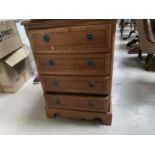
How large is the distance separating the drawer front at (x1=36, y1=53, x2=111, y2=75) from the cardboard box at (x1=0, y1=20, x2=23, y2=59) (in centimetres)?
80

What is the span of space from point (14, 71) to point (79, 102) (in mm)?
1096

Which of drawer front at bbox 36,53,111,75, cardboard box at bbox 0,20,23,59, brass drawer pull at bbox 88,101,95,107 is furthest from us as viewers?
cardboard box at bbox 0,20,23,59

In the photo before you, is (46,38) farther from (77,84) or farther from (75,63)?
(77,84)

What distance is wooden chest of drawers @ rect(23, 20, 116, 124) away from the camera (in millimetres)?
1000

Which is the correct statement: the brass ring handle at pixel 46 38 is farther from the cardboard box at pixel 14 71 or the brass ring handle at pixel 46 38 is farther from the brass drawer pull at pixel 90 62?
the cardboard box at pixel 14 71

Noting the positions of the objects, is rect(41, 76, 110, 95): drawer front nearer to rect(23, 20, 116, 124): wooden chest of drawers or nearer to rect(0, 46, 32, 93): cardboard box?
rect(23, 20, 116, 124): wooden chest of drawers

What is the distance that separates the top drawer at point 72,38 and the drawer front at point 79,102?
434mm

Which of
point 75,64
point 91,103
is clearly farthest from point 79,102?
point 75,64

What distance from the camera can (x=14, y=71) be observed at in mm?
2004

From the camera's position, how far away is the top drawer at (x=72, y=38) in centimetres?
98

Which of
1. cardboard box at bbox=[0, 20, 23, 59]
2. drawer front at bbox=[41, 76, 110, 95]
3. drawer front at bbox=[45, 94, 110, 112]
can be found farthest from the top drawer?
cardboard box at bbox=[0, 20, 23, 59]

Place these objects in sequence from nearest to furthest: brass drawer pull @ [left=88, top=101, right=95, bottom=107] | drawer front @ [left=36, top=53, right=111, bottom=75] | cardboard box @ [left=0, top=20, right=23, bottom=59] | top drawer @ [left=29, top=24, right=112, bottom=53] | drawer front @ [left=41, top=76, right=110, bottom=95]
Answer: top drawer @ [left=29, top=24, right=112, bottom=53] < drawer front @ [left=36, top=53, right=111, bottom=75] < drawer front @ [left=41, top=76, right=110, bottom=95] < brass drawer pull @ [left=88, top=101, right=95, bottom=107] < cardboard box @ [left=0, top=20, right=23, bottom=59]

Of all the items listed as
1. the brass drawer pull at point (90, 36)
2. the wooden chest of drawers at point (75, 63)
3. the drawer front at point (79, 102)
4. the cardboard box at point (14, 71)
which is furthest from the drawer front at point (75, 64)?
the cardboard box at point (14, 71)
